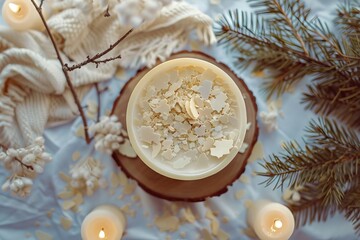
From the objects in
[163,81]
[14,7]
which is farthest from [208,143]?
[14,7]

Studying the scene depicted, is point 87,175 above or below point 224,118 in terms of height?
below

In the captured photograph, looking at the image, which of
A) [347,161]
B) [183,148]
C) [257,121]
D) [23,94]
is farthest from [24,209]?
[347,161]

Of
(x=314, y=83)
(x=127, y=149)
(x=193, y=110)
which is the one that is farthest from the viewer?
(x=314, y=83)

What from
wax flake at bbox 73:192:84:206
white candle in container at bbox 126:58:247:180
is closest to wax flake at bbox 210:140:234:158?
white candle in container at bbox 126:58:247:180

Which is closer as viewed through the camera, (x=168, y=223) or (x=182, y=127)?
(x=182, y=127)

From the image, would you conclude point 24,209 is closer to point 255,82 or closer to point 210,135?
point 210,135

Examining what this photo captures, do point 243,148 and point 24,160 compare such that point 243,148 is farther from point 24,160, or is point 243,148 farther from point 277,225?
point 24,160
